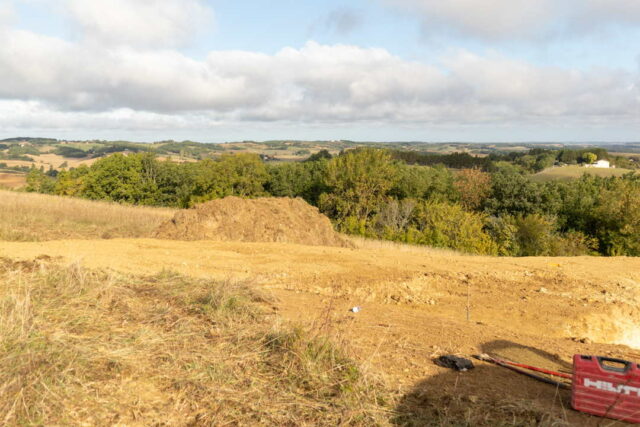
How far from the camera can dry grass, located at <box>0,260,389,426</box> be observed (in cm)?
340

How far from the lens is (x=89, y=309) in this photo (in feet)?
16.8

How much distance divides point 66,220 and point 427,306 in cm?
1402

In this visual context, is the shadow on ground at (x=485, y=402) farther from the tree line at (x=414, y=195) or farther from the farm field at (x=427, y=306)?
the tree line at (x=414, y=195)

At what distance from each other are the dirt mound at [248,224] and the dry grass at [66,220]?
1.40 m

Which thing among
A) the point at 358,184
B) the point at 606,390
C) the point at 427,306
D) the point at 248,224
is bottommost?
the point at 358,184

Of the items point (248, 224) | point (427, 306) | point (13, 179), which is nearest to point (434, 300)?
point (427, 306)

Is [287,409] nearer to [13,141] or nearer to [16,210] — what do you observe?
[16,210]

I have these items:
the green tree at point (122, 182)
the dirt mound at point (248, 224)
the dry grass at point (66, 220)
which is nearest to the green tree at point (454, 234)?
the dirt mound at point (248, 224)

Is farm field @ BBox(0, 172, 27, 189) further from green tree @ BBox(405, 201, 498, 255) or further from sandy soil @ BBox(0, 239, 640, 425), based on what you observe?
sandy soil @ BBox(0, 239, 640, 425)

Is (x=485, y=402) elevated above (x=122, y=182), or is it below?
above

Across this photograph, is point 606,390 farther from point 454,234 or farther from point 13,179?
point 13,179

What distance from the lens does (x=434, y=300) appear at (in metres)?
8.45

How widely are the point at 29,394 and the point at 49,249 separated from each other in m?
8.36

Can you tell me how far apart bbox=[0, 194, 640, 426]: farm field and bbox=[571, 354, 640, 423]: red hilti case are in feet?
0.41
